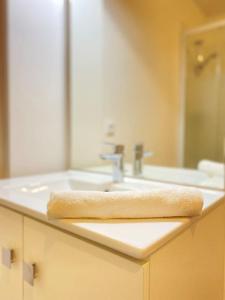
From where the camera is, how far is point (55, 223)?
25.2 inches

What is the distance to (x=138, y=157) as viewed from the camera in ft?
4.09

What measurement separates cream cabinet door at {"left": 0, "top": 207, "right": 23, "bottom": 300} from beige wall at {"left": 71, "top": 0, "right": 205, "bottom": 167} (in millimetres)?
612

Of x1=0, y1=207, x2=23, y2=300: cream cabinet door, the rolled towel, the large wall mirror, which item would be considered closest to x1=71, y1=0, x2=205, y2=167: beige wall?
the large wall mirror

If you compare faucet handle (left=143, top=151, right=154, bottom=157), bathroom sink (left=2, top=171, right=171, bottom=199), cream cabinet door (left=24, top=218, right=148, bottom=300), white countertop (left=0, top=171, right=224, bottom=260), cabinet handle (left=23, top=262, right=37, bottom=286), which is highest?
faucet handle (left=143, top=151, right=154, bottom=157)

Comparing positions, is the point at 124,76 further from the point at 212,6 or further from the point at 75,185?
the point at 75,185

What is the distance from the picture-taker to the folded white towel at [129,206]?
0.62 meters

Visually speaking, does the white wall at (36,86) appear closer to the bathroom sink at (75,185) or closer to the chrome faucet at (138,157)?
the bathroom sink at (75,185)

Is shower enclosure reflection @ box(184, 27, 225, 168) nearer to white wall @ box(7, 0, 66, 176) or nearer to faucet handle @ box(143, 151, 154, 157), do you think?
faucet handle @ box(143, 151, 154, 157)

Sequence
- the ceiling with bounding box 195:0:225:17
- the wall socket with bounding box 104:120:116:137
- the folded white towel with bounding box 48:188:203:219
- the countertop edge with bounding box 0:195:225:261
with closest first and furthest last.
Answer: the countertop edge with bounding box 0:195:225:261 < the folded white towel with bounding box 48:188:203:219 < the ceiling with bounding box 195:0:225:17 < the wall socket with bounding box 104:120:116:137

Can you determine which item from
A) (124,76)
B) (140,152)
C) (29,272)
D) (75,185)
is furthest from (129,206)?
(124,76)

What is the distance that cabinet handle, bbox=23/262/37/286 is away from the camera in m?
0.71

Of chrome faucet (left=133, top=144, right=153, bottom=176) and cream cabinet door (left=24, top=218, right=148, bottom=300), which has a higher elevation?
chrome faucet (left=133, top=144, right=153, bottom=176)

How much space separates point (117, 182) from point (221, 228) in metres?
0.45

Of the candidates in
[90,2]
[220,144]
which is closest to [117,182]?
[220,144]
